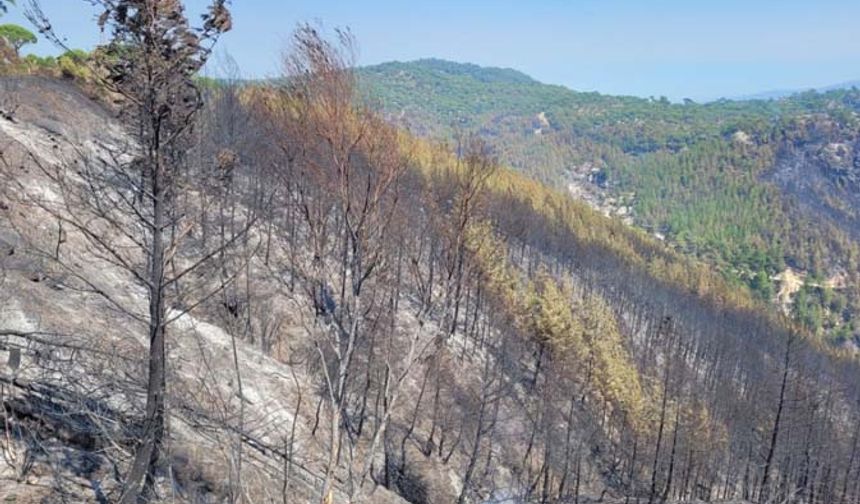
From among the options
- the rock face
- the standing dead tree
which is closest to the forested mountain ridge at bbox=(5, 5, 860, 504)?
the standing dead tree

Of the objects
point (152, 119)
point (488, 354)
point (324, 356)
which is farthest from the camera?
point (488, 354)

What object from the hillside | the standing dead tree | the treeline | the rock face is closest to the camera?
the standing dead tree

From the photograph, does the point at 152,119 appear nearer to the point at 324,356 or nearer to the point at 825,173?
the point at 324,356

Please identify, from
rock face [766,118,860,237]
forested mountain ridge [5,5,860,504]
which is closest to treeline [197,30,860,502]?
forested mountain ridge [5,5,860,504]

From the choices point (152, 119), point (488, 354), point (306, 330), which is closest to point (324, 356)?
point (306, 330)

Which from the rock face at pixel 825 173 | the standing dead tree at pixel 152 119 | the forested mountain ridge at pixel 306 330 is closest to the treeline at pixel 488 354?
the forested mountain ridge at pixel 306 330

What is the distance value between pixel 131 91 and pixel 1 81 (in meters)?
27.2

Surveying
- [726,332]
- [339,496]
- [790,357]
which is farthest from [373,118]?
[726,332]

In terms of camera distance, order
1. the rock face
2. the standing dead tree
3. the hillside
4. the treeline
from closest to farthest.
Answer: the standing dead tree < the hillside < the treeline < the rock face

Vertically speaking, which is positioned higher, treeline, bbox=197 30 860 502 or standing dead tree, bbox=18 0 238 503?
standing dead tree, bbox=18 0 238 503

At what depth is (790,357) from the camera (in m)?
23.5

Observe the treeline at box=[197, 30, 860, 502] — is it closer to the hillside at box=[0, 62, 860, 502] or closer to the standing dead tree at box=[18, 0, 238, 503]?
the hillside at box=[0, 62, 860, 502]

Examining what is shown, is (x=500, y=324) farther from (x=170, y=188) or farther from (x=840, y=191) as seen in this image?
(x=840, y=191)

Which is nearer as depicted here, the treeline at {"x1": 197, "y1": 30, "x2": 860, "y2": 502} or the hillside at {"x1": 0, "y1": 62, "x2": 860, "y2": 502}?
the hillside at {"x1": 0, "y1": 62, "x2": 860, "y2": 502}
